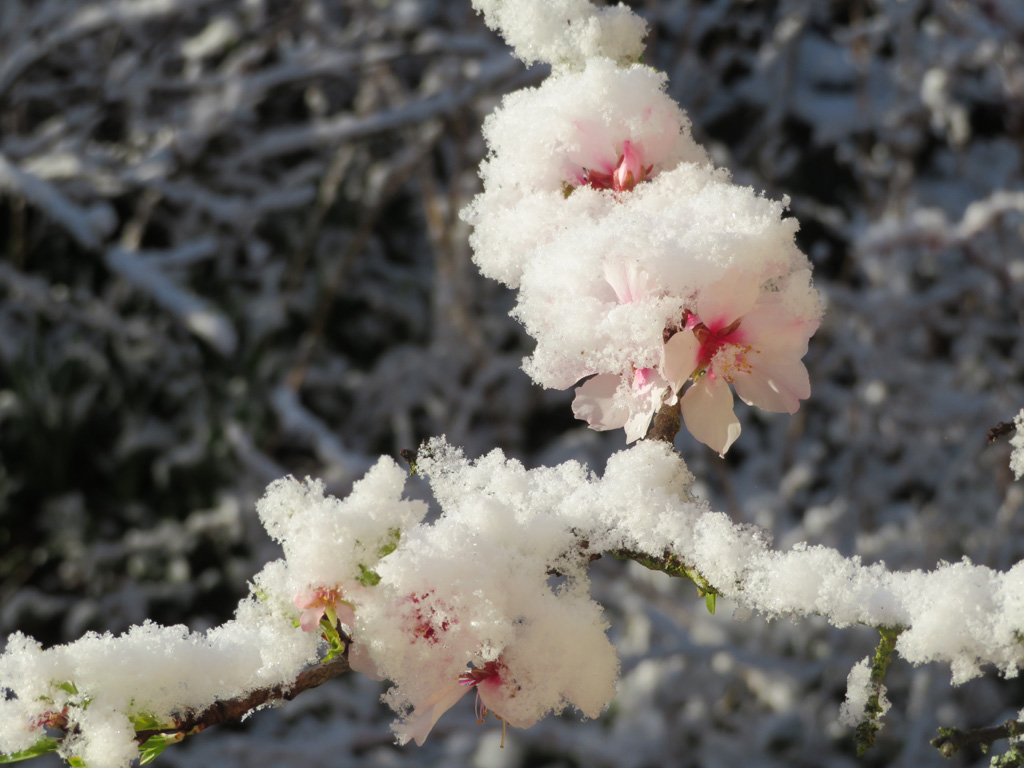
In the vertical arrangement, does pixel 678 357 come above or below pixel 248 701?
above

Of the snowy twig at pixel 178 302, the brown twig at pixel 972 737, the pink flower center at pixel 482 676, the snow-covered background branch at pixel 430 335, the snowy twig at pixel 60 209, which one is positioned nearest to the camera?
the brown twig at pixel 972 737

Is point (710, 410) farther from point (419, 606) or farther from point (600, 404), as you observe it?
point (419, 606)

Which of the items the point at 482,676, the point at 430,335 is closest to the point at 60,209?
the point at 430,335

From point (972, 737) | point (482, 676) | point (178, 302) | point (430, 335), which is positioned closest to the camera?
point (972, 737)

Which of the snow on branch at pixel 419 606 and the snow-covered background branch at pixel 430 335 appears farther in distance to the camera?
the snow-covered background branch at pixel 430 335

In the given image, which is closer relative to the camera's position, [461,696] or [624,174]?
[461,696]

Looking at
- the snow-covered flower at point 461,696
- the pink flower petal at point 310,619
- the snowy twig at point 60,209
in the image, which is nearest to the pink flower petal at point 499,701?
the snow-covered flower at point 461,696

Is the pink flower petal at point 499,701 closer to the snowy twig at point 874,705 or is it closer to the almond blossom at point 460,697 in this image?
the almond blossom at point 460,697
